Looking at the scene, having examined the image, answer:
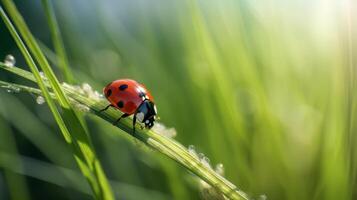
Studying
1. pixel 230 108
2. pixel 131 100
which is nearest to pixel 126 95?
pixel 131 100

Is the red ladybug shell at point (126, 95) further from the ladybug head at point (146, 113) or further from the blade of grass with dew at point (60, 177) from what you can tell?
the blade of grass with dew at point (60, 177)

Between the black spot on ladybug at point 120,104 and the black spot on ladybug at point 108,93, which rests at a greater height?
the black spot on ladybug at point 108,93

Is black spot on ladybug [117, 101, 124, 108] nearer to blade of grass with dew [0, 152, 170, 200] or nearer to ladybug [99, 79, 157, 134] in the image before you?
ladybug [99, 79, 157, 134]

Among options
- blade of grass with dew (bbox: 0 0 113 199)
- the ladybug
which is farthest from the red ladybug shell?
blade of grass with dew (bbox: 0 0 113 199)

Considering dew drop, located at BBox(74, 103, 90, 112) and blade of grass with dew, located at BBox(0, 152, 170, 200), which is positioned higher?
blade of grass with dew, located at BBox(0, 152, 170, 200)

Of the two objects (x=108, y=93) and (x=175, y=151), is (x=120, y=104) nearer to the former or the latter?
(x=108, y=93)

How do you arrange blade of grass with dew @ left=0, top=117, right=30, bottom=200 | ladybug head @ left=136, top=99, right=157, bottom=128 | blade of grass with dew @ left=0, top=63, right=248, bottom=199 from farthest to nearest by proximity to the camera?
blade of grass with dew @ left=0, top=117, right=30, bottom=200 → ladybug head @ left=136, top=99, right=157, bottom=128 → blade of grass with dew @ left=0, top=63, right=248, bottom=199

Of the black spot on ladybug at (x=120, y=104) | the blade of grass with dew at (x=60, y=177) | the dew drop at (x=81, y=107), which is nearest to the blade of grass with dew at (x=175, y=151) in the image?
the dew drop at (x=81, y=107)

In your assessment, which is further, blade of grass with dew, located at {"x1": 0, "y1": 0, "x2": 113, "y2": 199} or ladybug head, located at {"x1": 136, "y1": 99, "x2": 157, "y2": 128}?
ladybug head, located at {"x1": 136, "y1": 99, "x2": 157, "y2": 128}
